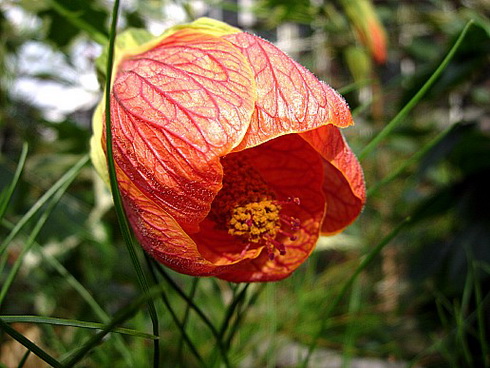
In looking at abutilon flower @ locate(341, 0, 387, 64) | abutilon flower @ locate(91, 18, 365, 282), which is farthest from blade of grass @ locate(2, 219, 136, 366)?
abutilon flower @ locate(341, 0, 387, 64)

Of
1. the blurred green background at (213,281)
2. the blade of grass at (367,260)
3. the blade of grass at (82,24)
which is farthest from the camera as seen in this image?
the blurred green background at (213,281)

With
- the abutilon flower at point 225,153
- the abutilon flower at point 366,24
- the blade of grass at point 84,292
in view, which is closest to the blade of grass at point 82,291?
the blade of grass at point 84,292

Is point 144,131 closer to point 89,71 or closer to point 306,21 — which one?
point 306,21

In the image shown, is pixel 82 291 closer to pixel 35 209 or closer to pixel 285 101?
pixel 35 209

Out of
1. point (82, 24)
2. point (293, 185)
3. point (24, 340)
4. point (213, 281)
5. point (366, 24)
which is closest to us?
point (24, 340)

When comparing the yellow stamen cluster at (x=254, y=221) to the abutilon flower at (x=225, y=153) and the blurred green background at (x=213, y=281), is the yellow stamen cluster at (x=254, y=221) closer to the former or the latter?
the abutilon flower at (x=225, y=153)

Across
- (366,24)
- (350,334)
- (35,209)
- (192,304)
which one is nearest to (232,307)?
(192,304)

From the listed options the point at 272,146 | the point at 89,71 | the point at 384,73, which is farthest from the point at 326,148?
the point at 384,73
